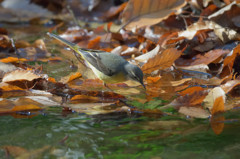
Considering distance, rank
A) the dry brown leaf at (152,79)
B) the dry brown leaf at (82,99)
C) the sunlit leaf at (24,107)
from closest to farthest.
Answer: the sunlit leaf at (24,107)
the dry brown leaf at (82,99)
the dry brown leaf at (152,79)

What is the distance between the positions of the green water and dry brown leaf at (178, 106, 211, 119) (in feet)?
0.25

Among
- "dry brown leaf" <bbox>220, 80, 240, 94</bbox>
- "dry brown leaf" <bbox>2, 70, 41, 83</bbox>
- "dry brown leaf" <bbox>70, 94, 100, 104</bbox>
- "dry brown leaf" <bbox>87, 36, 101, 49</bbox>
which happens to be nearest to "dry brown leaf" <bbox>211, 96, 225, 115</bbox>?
"dry brown leaf" <bbox>220, 80, 240, 94</bbox>

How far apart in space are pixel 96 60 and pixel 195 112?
163cm

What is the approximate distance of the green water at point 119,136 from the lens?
2.23 metres

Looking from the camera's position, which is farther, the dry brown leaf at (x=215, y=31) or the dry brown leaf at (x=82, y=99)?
the dry brown leaf at (x=215, y=31)

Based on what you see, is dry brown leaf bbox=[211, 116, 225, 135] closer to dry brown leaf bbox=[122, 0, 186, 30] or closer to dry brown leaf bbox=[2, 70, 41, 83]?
dry brown leaf bbox=[2, 70, 41, 83]

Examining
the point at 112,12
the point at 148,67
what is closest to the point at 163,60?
the point at 148,67

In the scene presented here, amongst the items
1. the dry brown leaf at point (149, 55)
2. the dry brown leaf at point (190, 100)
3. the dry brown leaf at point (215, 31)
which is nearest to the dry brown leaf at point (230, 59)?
the dry brown leaf at point (215, 31)

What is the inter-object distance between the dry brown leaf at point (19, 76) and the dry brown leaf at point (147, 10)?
6.64 feet

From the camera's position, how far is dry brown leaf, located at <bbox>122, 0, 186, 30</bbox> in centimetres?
480

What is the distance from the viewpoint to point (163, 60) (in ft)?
12.2

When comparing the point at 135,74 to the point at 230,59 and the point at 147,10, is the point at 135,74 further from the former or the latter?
the point at 147,10

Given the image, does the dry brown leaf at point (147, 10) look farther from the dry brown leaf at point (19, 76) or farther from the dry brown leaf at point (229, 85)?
the dry brown leaf at point (19, 76)

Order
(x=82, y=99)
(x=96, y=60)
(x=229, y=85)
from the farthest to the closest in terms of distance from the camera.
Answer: (x=96, y=60) → (x=229, y=85) → (x=82, y=99)
